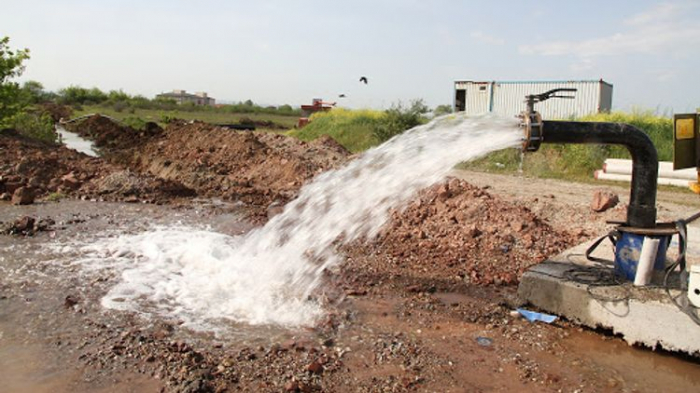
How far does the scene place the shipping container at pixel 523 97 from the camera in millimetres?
23703

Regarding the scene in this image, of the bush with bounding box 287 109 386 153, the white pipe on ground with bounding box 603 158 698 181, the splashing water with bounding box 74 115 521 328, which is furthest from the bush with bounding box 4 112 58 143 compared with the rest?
the white pipe on ground with bounding box 603 158 698 181

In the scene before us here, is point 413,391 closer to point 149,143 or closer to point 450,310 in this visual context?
point 450,310

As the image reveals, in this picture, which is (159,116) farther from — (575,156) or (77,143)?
(575,156)

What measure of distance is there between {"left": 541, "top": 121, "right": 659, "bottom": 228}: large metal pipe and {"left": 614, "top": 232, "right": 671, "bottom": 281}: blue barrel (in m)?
0.13

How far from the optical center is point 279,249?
749cm

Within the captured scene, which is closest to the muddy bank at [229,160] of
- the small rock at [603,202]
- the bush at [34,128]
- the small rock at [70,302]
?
Answer: the bush at [34,128]

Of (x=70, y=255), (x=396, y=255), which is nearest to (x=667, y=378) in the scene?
(x=396, y=255)

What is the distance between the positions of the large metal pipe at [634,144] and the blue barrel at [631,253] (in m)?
0.13

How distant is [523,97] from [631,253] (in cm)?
2262

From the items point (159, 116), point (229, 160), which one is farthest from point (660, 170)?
point (159, 116)

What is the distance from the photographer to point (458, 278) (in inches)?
244

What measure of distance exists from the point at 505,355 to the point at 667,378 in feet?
3.88

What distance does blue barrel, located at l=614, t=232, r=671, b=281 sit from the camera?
15.5 feet

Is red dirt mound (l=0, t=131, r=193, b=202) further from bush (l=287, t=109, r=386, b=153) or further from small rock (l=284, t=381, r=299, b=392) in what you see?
bush (l=287, t=109, r=386, b=153)
